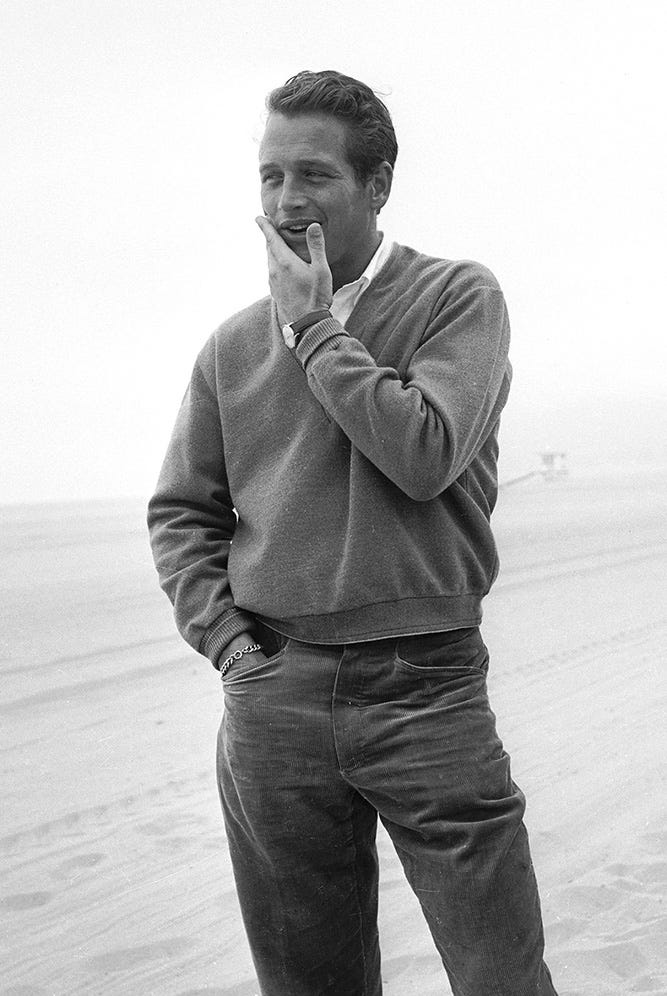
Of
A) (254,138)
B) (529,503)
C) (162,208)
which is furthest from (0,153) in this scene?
(529,503)

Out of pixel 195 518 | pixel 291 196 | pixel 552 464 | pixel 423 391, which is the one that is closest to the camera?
pixel 423 391

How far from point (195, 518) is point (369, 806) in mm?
391

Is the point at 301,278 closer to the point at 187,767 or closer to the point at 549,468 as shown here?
the point at 187,767

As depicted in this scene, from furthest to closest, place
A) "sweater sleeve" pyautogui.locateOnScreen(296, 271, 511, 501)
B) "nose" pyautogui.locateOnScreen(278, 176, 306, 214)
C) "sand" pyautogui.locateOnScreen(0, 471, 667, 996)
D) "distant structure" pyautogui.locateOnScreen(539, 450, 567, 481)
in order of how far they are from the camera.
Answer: "distant structure" pyautogui.locateOnScreen(539, 450, 567, 481) < "sand" pyautogui.locateOnScreen(0, 471, 667, 996) < "nose" pyautogui.locateOnScreen(278, 176, 306, 214) < "sweater sleeve" pyautogui.locateOnScreen(296, 271, 511, 501)

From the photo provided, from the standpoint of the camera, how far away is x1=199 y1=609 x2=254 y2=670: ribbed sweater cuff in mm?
1244

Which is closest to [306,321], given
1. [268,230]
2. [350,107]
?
[268,230]

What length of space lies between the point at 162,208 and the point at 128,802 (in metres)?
2.17

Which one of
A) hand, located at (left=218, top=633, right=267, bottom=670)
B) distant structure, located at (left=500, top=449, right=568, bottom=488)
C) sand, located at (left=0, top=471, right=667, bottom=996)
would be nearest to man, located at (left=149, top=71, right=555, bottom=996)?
hand, located at (left=218, top=633, right=267, bottom=670)

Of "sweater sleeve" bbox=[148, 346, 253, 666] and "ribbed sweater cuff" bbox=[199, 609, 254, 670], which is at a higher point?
"sweater sleeve" bbox=[148, 346, 253, 666]

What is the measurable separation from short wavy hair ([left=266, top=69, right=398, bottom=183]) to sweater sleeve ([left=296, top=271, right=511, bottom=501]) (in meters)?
0.20

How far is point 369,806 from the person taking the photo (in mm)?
1233

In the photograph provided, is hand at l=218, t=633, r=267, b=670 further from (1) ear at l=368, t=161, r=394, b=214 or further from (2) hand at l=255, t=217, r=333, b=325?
(1) ear at l=368, t=161, r=394, b=214

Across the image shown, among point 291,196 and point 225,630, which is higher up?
point 291,196

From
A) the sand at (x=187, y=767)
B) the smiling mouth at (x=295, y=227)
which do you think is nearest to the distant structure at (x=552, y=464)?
the sand at (x=187, y=767)
